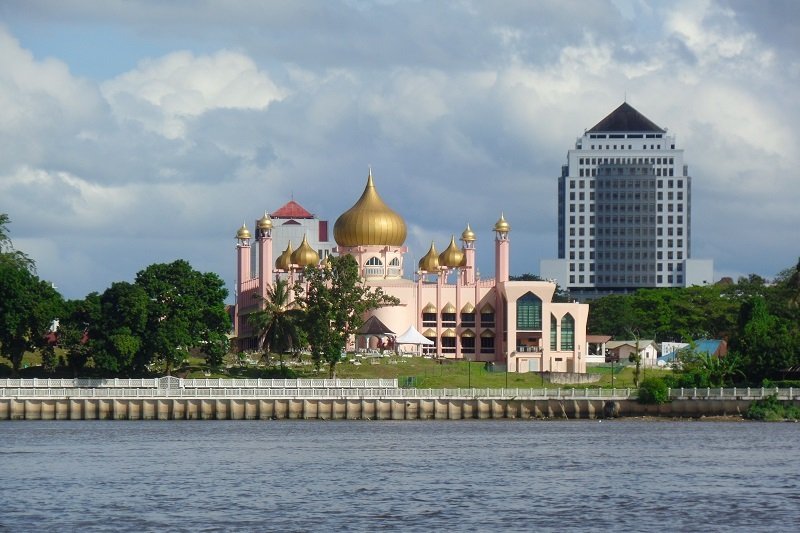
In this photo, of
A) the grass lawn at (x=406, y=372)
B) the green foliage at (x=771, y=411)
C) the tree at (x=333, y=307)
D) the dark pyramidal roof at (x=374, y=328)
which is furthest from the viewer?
the dark pyramidal roof at (x=374, y=328)

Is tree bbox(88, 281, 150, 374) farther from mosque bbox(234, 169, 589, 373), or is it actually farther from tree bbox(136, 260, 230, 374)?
mosque bbox(234, 169, 589, 373)

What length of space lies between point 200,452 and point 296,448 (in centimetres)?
515

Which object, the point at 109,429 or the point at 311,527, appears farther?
the point at 109,429

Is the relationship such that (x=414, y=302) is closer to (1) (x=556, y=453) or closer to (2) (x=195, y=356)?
(2) (x=195, y=356)

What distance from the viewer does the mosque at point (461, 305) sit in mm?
140625

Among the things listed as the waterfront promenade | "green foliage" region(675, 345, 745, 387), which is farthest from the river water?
A: "green foliage" region(675, 345, 745, 387)

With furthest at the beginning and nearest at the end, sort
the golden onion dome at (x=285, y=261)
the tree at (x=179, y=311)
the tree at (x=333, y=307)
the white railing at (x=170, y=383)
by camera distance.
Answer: the golden onion dome at (x=285, y=261) → the tree at (x=333, y=307) → the tree at (x=179, y=311) → the white railing at (x=170, y=383)

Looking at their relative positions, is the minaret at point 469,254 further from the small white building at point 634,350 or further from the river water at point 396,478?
the river water at point 396,478

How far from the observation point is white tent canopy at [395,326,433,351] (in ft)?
454

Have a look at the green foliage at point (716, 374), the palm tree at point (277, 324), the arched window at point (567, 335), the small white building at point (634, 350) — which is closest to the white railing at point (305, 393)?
the green foliage at point (716, 374)

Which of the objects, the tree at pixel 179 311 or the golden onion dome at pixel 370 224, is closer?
the tree at pixel 179 311

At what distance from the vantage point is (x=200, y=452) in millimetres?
76750

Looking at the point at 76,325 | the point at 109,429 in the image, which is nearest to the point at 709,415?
the point at 109,429

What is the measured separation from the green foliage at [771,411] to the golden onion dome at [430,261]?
178 ft
